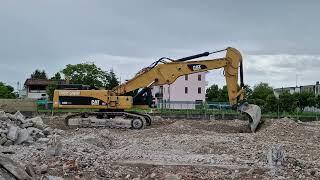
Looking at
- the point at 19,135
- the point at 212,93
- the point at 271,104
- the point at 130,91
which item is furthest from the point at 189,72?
the point at 212,93

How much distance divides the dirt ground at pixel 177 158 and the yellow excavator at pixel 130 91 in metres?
4.63

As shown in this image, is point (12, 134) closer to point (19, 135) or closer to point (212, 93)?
point (19, 135)

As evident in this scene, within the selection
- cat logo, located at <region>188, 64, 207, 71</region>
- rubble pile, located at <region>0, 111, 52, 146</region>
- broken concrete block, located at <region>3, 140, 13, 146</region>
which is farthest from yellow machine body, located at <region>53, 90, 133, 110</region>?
broken concrete block, located at <region>3, 140, 13, 146</region>

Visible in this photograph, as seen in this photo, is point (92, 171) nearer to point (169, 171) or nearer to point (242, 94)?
point (169, 171)

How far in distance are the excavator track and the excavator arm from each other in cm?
108

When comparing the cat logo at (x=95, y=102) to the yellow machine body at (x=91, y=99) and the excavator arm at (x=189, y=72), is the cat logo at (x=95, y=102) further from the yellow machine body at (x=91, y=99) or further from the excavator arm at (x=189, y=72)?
the excavator arm at (x=189, y=72)

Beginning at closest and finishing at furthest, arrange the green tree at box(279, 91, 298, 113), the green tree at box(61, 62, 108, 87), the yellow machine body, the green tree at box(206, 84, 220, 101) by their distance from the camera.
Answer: the yellow machine body → the green tree at box(279, 91, 298, 113) → the green tree at box(61, 62, 108, 87) → the green tree at box(206, 84, 220, 101)

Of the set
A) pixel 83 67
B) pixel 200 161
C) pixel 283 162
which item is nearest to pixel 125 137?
pixel 200 161

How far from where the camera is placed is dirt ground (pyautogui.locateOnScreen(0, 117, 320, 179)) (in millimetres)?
10867

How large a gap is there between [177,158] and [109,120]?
1040 centimetres

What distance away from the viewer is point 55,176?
33.2 feet

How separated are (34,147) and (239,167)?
5.61m

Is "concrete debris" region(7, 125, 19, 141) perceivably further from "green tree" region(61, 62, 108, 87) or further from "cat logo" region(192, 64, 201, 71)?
"green tree" region(61, 62, 108, 87)

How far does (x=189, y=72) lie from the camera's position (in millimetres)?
23438
